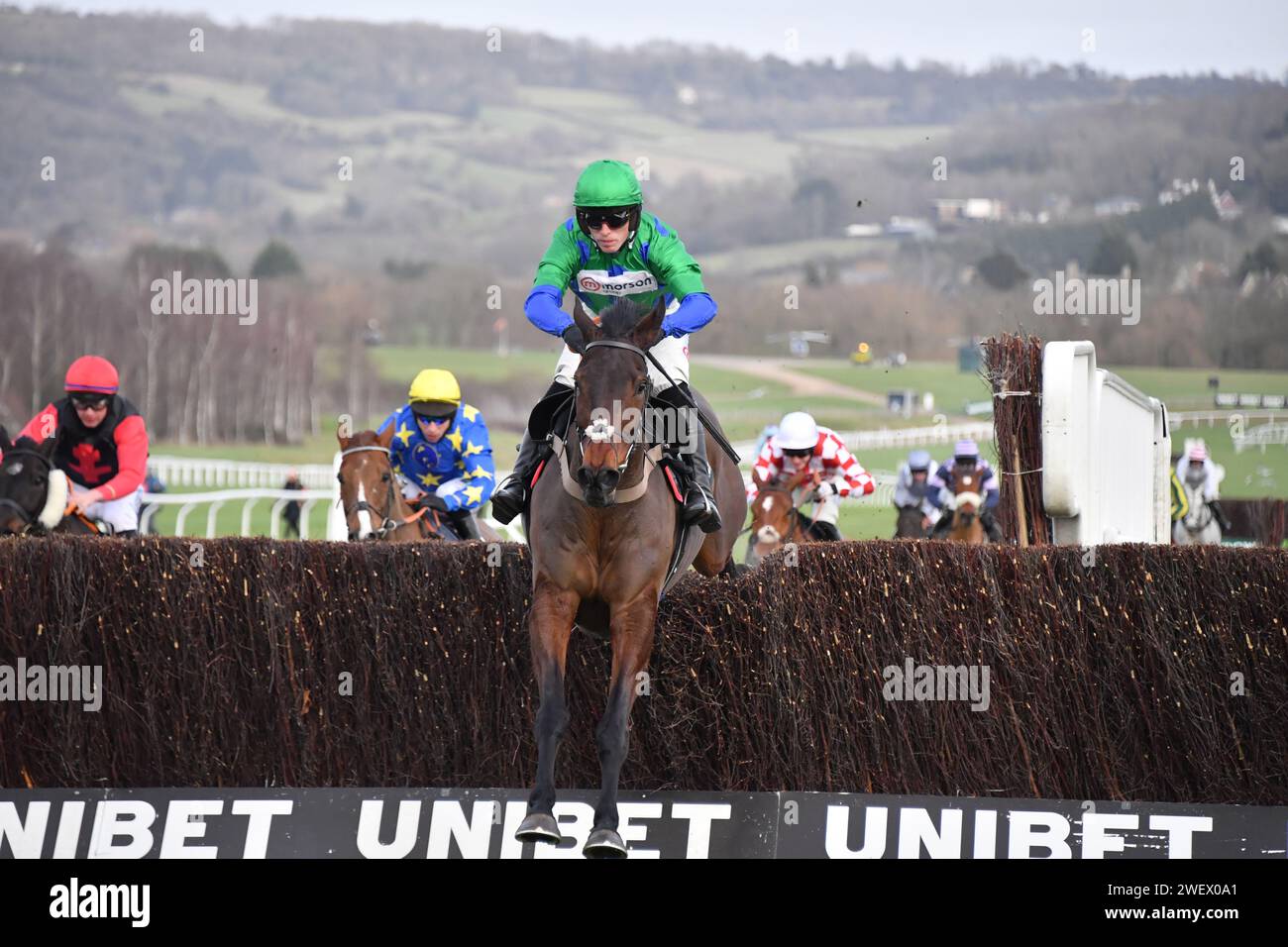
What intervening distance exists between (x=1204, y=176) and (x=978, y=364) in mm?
92206

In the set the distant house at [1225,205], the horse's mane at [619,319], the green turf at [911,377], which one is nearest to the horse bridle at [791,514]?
the horse's mane at [619,319]

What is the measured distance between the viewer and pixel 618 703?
6.21 m

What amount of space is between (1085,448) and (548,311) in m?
3.10

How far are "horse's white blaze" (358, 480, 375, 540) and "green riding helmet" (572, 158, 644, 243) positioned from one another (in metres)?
3.73

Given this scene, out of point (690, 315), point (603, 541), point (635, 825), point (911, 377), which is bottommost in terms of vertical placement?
point (635, 825)

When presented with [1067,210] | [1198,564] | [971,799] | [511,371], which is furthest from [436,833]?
[1067,210]

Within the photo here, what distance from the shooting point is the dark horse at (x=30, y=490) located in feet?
30.4

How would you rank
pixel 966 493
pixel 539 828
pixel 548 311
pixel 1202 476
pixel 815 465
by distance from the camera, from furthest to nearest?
pixel 1202 476, pixel 966 493, pixel 815 465, pixel 548 311, pixel 539 828

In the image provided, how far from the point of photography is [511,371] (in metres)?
85.3

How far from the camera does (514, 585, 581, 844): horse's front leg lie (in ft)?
19.2

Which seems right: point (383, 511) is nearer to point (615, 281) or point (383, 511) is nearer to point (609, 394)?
point (615, 281)

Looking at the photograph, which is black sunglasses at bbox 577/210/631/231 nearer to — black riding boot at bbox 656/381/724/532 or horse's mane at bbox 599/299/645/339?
horse's mane at bbox 599/299/645/339

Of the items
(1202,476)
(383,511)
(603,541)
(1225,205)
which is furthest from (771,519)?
(1225,205)

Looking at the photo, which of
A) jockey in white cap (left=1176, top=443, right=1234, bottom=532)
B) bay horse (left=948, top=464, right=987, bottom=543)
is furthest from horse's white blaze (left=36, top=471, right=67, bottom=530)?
jockey in white cap (left=1176, top=443, right=1234, bottom=532)
